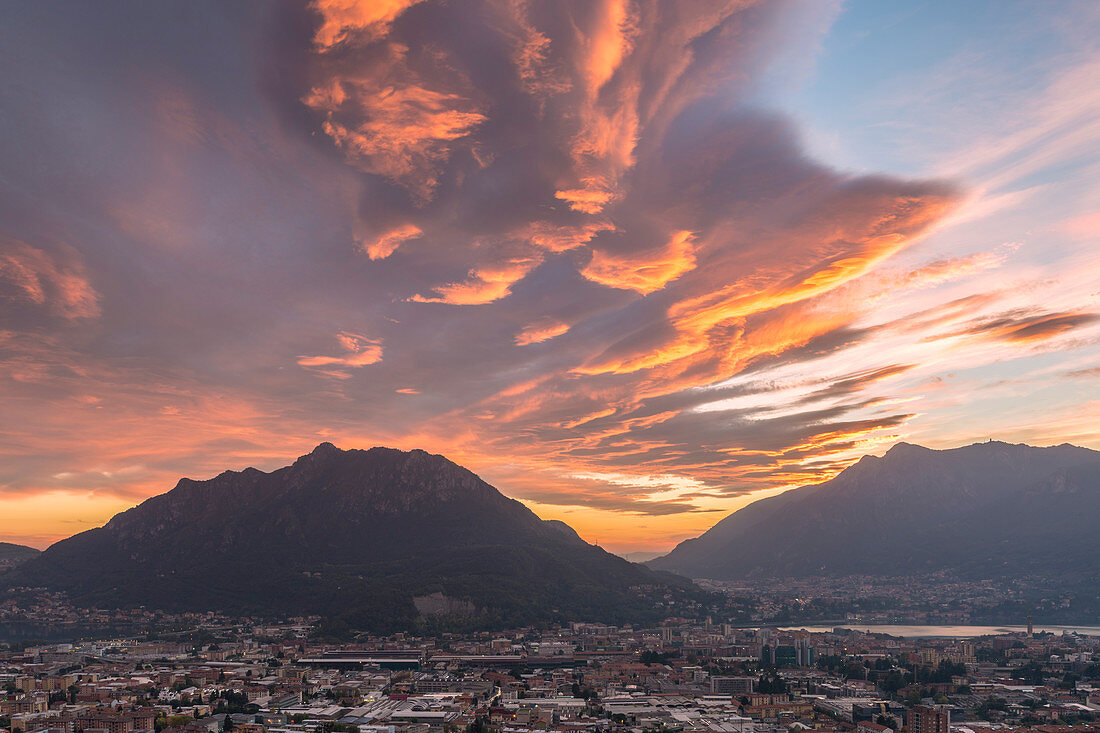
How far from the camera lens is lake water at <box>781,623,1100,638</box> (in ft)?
483

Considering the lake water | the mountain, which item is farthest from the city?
the lake water

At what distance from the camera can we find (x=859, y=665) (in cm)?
9394

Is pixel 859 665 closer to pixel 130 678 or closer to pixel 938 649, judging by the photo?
pixel 938 649

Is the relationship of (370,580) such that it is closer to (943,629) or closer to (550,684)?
(550,684)

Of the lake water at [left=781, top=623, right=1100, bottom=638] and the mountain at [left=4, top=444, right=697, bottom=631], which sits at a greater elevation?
the mountain at [left=4, top=444, right=697, bottom=631]

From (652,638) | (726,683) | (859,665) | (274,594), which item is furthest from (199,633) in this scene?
(859,665)

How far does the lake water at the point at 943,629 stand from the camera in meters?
147

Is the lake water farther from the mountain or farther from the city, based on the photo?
the mountain

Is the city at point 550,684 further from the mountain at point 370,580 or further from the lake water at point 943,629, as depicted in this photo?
the lake water at point 943,629

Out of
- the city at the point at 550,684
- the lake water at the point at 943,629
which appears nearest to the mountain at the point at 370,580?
the city at the point at 550,684

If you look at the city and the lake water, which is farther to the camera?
the lake water

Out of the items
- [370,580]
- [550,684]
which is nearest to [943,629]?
[550,684]

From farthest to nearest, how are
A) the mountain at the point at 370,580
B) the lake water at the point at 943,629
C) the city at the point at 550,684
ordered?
1. the lake water at the point at 943,629
2. the mountain at the point at 370,580
3. the city at the point at 550,684

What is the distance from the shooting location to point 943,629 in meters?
160
